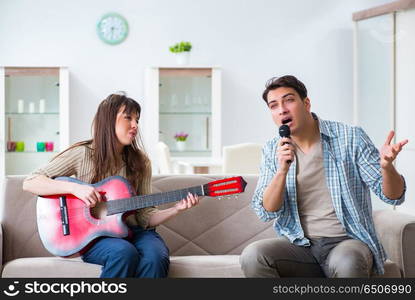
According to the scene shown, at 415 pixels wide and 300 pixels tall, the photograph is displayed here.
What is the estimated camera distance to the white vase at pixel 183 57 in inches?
247

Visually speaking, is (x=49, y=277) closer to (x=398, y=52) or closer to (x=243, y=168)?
(x=243, y=168)

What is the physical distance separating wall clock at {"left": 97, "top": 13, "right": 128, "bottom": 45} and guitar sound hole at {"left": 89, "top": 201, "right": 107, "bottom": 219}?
4.11 metres

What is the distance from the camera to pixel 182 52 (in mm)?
6270

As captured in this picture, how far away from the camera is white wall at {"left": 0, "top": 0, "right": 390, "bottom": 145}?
255 inches

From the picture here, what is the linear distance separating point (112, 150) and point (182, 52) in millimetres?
3640

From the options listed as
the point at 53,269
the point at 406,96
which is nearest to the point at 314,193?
the point at 53,269

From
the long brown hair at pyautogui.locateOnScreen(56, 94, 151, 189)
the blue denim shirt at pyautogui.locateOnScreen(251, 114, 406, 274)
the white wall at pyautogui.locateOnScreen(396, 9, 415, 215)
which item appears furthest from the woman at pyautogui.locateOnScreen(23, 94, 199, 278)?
the white wall at pyautogui.locateOnScreen(396, 9, 415, 215)

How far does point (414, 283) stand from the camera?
2.21 m

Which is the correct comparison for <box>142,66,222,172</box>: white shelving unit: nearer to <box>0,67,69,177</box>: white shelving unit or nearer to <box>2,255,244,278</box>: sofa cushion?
<box>0,67,69,177</box>: white shelving unit

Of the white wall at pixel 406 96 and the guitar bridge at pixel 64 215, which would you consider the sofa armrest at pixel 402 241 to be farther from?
the white wall at pixel 406 96

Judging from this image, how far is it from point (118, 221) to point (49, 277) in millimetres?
336

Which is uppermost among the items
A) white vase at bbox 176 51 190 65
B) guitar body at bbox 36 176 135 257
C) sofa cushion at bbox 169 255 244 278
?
white vase at bbox 176 51 190 65

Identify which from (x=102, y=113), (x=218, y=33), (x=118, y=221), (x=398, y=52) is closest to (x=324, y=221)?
(x=118, y=221)

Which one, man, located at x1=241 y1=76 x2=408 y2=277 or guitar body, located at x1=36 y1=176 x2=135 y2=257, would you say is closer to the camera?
man, located at x1=241 y1=76 x2=408 y2=277
